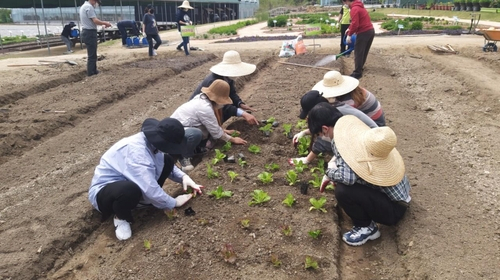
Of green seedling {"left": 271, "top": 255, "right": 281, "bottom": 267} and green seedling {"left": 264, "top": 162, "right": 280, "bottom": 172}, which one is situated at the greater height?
green seedling {"left": 264, "top": 162, "right": 280, "bottom": 172}

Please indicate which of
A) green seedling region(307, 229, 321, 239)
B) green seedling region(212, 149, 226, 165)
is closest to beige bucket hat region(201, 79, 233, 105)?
green seedling region(212, 149, 226, 165)

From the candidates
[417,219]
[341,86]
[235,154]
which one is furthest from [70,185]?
[417,219]

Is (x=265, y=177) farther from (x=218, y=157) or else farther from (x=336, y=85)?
(x=336, y=85)

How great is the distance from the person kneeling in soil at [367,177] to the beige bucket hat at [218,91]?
172cm

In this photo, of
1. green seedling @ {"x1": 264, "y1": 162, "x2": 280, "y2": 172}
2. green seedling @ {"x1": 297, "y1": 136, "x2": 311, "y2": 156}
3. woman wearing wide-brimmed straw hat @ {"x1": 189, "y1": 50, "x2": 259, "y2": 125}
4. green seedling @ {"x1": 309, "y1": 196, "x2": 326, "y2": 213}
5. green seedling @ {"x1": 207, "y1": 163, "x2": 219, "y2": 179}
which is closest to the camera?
green seedling @ {"x1": 309, "y1": 196, "x2": 326, "y2": 213}

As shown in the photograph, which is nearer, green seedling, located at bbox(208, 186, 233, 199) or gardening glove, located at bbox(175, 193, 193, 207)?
gardening glove, located at bbox(175, 193, 193, 207)

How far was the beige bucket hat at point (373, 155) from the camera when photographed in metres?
3.00

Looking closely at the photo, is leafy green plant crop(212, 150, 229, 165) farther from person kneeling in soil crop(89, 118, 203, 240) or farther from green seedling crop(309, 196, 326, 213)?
green seedling crop(309, 196, 326, 213)

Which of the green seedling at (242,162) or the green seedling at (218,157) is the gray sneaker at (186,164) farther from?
the green seedling at (242,162)

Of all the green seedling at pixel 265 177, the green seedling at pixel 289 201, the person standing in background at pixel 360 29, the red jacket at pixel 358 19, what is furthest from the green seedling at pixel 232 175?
the red jacket at pixel 358 19

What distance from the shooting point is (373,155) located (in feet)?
10.2

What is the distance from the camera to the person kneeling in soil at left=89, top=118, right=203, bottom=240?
3355 millimetres

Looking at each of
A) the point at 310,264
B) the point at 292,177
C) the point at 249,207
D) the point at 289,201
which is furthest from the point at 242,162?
the point at 310,264

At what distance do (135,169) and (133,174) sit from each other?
0.18ft
